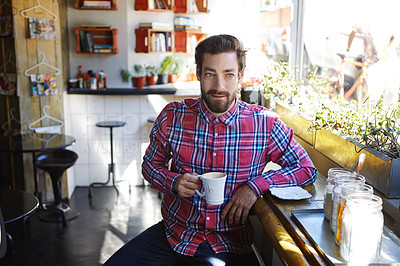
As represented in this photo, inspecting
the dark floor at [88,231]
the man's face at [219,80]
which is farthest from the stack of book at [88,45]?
the man's face at [219,80]

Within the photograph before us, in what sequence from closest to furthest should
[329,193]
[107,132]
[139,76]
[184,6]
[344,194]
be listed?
1. [344,194]
2. [329,193]
3. [107,132]
4. [139,76]
5. [184,6]

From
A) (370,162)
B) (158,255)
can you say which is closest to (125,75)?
(158,255)

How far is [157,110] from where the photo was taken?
5.39m

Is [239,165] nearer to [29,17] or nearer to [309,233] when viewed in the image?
[309,233]

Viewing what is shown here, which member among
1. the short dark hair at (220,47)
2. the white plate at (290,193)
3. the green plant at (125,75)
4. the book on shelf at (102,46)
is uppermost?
the book on shelf at (102,46)

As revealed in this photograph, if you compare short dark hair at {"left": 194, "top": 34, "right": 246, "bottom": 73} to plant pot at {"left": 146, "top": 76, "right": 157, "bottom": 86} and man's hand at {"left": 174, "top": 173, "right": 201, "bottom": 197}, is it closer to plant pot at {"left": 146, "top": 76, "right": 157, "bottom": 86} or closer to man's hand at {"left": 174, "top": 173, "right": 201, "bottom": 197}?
man's hand at {"left": 174, "top": 173, "right": 201, "bottom": 197}

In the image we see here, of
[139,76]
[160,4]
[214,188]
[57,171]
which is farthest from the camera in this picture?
[139,76]

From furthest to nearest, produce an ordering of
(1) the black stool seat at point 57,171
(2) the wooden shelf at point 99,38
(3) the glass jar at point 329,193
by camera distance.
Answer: (2) the wooden shelf at point 99,38
(1) the black stool seat at point 57,171
(3) the glass jar at point 329,193

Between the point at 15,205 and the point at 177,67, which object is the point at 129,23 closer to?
the point at 177,67

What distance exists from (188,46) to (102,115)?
60.3 inches

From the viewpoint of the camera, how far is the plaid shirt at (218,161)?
196 cm

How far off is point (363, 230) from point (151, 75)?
4.70 metres

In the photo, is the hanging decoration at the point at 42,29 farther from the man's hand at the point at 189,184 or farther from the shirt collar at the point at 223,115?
the man's hand at the point at 189,184

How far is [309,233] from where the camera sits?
145 centimetres
